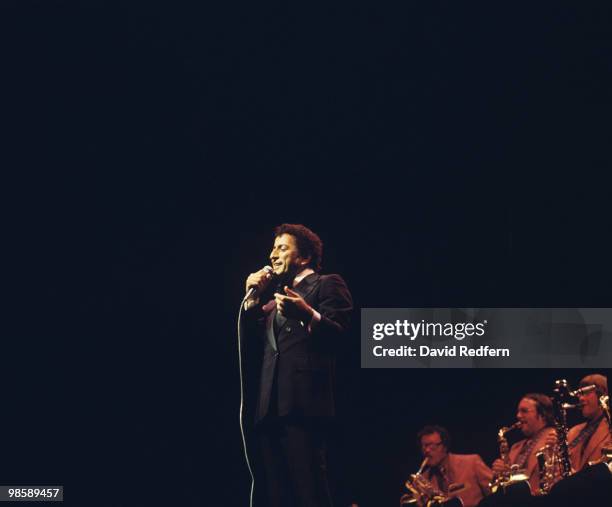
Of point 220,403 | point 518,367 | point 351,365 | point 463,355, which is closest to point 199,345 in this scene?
point 220,403

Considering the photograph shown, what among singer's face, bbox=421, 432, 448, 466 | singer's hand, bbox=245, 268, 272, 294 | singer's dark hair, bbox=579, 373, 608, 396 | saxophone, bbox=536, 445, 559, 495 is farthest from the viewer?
singer's face, bbox=421, 432, 448, 466

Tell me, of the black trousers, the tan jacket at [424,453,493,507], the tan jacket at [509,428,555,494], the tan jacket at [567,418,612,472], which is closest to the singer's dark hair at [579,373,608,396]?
the tan jacket at [567,418,612,472]

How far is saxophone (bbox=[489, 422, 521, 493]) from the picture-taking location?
5.38 meters

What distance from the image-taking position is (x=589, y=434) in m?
5.09

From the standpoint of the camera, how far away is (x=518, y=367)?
18.9 feet

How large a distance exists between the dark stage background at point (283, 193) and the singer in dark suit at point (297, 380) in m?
1.10

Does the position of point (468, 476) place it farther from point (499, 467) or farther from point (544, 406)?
point (544, 406)

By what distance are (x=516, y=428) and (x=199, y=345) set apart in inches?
80.8

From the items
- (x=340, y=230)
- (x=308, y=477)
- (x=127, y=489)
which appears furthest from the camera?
(x=340, y=230)

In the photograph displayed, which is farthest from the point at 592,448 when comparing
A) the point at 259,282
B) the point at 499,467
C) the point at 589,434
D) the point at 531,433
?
the point at 259,282

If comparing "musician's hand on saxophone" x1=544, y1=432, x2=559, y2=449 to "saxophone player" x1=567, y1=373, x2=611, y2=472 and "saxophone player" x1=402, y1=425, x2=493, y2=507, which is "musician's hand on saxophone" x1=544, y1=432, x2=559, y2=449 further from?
"saxophone player" x1=402, y1=425, x2=493, y2=507

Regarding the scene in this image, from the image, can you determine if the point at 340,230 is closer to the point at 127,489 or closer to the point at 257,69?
the point at 257,69

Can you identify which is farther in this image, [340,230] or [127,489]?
[340,230]

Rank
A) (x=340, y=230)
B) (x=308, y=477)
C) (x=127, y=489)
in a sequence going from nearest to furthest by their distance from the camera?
(x=308, y=477)
(x=127, y=489)
(x=340, y=230)
